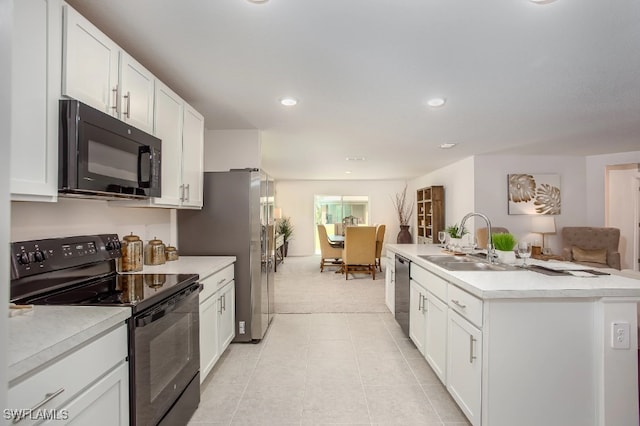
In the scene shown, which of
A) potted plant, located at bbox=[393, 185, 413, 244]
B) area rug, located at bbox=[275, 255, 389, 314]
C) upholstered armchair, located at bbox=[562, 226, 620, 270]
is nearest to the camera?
area rug, located at bbox=[275, 255, 389, 314]

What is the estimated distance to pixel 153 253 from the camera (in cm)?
243

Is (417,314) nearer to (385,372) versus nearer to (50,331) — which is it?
(385,372)

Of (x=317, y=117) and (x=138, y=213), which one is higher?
(x=317, y=117)

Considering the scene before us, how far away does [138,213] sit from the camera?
8.12 ft

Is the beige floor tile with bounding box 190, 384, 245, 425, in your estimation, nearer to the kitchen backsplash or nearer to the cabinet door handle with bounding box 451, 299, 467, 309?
the kitchen backsplash

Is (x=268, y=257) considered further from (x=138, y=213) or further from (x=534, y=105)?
(x=534, y=105)

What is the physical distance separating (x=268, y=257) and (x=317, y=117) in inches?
62.0

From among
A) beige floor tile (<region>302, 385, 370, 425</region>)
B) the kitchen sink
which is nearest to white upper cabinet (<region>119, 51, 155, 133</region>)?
beige floor tile (<region>302, 385, 370, 425</region>)

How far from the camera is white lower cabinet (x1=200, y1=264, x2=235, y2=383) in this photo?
225 centimetres

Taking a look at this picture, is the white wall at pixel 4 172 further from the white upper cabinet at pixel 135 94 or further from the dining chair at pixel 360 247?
the dining chair at pixel 360 247

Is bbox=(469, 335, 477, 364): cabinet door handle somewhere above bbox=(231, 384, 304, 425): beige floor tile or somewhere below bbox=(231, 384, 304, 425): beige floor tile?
above

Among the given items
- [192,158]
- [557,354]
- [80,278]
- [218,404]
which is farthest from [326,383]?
[192,158]

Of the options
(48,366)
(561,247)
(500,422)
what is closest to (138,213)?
(48,366)

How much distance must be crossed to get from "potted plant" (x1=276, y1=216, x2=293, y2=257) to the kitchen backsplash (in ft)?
19.9
